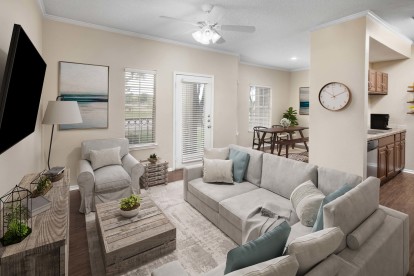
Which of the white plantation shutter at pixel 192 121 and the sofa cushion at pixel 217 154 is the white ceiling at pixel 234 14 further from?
the sofa cushion at pixel 217 154

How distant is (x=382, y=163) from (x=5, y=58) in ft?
17.6

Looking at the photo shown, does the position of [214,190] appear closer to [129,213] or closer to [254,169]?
[254,169]

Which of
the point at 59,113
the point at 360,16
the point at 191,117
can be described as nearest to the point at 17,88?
the point at 59,113

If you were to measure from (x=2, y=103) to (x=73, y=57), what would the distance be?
9.34 ft

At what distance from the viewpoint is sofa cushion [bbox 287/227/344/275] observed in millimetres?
1064

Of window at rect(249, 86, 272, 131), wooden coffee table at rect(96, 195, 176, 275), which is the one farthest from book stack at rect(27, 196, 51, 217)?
window at rect(249, 86, 272, 131)

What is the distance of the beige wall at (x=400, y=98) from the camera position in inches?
187

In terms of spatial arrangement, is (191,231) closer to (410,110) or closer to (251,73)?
(410,110)

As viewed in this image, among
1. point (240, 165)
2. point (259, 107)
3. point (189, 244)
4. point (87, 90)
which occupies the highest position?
point (259, 107)

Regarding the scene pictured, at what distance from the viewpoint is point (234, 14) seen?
11.3ft

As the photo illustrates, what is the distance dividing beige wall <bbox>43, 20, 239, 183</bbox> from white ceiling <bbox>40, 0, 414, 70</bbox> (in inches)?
9.4

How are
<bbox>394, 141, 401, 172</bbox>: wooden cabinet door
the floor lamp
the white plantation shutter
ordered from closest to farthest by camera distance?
the floor lamp → <bbox>394, 141, 401, 172</bbox>: wooden cabinet door → the white plantation shutter

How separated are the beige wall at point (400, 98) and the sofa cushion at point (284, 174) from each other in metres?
4.04

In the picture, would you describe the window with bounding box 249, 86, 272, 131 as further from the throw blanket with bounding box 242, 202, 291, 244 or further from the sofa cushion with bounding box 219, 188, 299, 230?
the throw blanket with bounding box 242, 202, 291, 244
